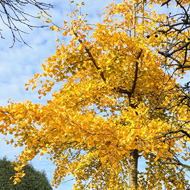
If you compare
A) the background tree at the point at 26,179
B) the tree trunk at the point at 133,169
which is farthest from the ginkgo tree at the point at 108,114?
the background tree at the point at 26,179

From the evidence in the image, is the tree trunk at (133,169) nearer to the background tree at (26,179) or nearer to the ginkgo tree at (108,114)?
the ginkgo tree at (108,114)

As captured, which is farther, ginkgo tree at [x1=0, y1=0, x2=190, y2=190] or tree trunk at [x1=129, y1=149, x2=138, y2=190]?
tree trunk at [x1=129, y1=149, x2=138, y2=190]

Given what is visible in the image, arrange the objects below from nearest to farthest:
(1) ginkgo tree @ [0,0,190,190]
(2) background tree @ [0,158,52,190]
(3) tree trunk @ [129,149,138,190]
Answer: (1) ginkgo tree @ [0,0,190,190] → (3) tree trunk @ [129,149,138,190] → (2) background tree @ [0,158,52,190]

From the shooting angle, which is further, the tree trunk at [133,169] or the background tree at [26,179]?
the background tree at [26,179]

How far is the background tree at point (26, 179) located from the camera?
10471 millimetres

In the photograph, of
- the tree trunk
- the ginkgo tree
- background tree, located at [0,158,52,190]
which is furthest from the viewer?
background tree, located at [0,158,52,190]

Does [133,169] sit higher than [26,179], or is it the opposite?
[133,169]

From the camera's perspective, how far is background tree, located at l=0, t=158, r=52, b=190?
10.5 m

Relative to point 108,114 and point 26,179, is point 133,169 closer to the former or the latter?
point 108,114

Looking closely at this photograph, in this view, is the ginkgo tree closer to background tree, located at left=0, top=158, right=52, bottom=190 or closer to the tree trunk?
the tree trunk

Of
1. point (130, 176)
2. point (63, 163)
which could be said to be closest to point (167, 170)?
point (130, 176)

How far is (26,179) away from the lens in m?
10.9

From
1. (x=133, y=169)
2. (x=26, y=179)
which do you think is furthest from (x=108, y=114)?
(x=26, y=179)

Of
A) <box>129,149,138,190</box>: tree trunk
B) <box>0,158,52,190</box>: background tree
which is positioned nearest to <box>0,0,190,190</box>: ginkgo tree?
<box>129,149,138,190</box>: tree trunk
